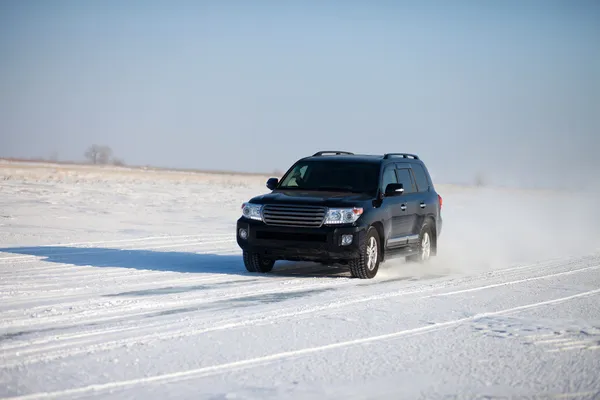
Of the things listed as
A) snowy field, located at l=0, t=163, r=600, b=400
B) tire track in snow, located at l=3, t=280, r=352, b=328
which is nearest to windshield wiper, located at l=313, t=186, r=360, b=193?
snowy field, located at l=0, t=163, r=600, b=400

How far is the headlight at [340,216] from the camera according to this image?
14.0 meters

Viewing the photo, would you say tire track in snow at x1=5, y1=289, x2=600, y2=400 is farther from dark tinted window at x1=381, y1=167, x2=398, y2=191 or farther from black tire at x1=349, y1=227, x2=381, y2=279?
dark tinted window at x1=381, y1=167, x2=398, y2=191

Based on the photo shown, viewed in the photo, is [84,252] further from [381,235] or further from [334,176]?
[381,235]

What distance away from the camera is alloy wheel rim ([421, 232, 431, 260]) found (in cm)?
1647

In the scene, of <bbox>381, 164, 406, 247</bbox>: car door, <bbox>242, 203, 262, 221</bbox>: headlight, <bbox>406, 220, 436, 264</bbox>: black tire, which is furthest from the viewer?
<bbox>406, 220, 436, 264</bbox>: black tire

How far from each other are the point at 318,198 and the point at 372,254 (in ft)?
3.64

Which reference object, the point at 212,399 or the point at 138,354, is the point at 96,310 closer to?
the point at 138,354

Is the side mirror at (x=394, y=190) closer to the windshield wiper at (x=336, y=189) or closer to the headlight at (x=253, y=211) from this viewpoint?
the windshield wiper at (x=336, y=189)

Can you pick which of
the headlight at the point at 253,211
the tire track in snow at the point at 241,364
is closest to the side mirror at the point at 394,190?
the headlight at the point at 253,211

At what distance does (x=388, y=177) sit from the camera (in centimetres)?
1548

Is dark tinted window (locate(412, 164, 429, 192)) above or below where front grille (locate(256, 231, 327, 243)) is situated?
above

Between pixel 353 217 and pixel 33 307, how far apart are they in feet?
16.8

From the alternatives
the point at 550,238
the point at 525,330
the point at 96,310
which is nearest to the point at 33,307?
the point at 96,310

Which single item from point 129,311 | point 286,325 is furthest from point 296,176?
point 286,325
